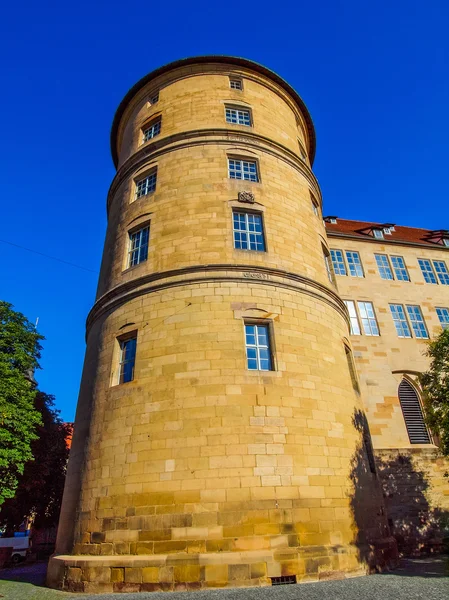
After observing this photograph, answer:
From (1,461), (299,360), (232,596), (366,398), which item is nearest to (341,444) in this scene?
(299,360)

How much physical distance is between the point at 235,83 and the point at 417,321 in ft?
51.5

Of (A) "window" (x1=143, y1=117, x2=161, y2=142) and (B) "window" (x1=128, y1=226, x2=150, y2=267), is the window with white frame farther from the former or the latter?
(B) "window" (x1=128, y1=226, x2=150, y2=267)

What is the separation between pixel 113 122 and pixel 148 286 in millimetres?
12357

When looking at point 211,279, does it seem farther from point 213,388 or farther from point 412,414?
point 412,414

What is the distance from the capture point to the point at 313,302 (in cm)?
1279

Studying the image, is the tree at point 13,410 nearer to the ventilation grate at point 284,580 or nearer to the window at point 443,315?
the ventilation grate at point 284,580

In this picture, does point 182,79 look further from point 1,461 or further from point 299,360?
→ point 1,461

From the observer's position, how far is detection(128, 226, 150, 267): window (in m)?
13.6

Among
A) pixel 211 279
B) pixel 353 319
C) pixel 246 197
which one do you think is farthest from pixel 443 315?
pixel 211 279

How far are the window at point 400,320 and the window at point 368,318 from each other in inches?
49.4

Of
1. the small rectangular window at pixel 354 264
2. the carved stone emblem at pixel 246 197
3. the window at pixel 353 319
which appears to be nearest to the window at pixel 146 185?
the carved stone emblem at pixel 246 197

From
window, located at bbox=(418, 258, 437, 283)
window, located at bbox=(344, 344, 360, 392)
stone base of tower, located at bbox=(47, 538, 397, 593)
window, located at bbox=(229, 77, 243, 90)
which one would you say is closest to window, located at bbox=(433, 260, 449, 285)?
window, located at bbox=(418, 258, 437, 283)

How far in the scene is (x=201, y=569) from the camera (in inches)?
321

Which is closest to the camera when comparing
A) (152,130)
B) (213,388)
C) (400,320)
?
(213,388)
